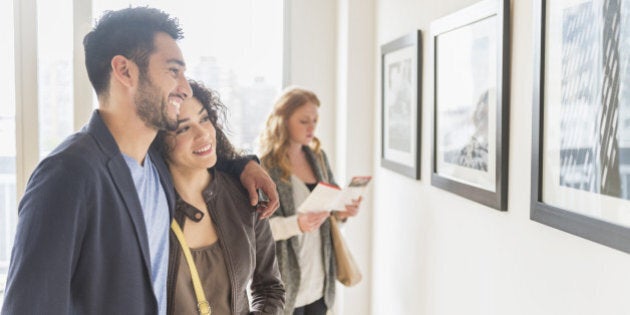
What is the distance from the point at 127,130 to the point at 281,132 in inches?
52.9

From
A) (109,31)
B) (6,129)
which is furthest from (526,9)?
(6,129)

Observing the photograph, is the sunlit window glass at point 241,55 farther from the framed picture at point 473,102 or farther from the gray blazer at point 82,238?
the gray blazer at point 82,238

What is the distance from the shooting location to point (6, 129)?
2.97 meters

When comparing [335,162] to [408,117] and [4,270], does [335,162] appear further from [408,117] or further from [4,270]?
[4,270]

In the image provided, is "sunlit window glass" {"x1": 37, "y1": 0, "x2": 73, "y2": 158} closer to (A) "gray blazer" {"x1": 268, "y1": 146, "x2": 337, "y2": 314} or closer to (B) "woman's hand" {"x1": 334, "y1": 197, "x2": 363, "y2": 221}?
(A) "gray blazer" {"x1": 268, "y1": 146, "x2": 337, "y2": 314}

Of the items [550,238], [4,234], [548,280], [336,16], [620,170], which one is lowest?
[4,234]

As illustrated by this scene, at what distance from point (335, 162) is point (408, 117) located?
1.03 meters

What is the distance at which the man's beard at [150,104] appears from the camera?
1.05m

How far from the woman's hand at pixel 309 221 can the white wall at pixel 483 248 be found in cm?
42

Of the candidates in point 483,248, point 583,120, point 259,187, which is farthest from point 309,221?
point 583,120

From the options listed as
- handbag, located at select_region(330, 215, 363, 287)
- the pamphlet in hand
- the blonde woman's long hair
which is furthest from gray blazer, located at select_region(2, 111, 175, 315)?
handbag, located at select_region(330, 215, 363, 287)

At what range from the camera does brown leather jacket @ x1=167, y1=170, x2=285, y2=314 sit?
127 cm

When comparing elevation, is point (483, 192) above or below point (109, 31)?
below

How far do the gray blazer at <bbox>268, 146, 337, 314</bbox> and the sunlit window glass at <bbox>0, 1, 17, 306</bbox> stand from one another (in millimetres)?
1587
